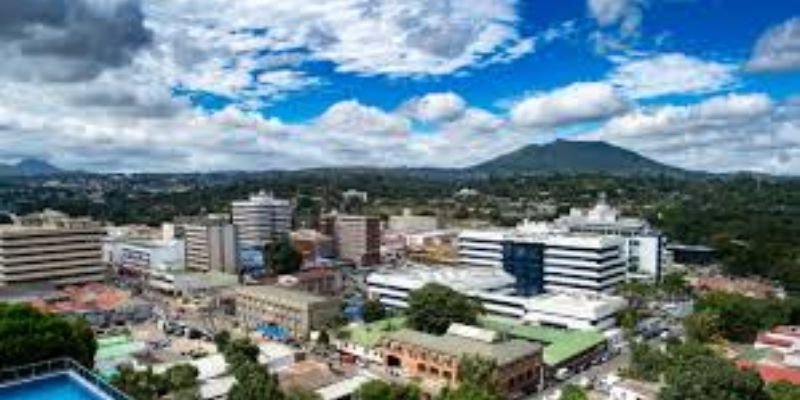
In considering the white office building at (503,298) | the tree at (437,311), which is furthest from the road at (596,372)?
the tree at (437,311)

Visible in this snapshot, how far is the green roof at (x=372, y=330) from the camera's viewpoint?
Result: 5251cm

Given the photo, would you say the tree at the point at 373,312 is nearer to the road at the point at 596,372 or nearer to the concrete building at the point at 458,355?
the concrete building at the point at 458,355

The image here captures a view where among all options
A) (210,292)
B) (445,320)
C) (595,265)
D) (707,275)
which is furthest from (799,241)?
(210,292)

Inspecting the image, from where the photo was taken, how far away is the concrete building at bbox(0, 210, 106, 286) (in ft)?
236

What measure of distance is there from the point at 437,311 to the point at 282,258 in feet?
123

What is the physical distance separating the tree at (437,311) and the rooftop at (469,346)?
396cm

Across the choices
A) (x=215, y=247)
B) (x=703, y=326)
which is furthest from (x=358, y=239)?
(x=703, y=326)

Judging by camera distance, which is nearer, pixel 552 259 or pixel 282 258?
pixel 552 259

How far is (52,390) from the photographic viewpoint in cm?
1326

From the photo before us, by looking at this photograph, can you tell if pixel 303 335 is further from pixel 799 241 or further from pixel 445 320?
pixel 799 241

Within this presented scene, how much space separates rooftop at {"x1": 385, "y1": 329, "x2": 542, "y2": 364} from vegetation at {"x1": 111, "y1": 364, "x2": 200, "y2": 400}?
14.1m

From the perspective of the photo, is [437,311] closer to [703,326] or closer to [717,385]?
[703,326]

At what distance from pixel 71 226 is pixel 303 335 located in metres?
30.8

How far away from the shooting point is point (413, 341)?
47.9 m
